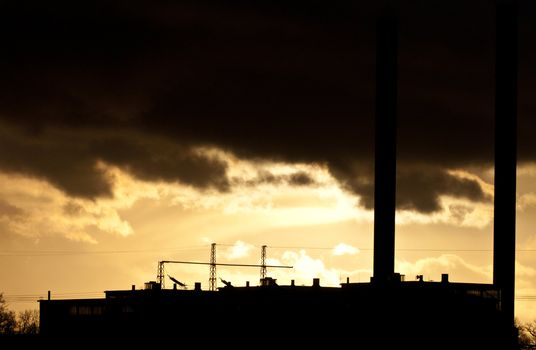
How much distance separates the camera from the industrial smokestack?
12219 centimetres

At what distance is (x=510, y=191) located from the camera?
12200 centimetres

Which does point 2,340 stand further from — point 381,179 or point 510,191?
point 510,191

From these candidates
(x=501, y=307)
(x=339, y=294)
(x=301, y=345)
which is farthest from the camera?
(x=501, y=307)

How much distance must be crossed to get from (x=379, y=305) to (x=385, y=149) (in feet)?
67.9

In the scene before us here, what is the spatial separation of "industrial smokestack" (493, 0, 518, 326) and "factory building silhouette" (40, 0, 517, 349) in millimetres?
108

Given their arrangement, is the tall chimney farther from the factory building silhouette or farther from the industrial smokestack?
the industrial smokestack

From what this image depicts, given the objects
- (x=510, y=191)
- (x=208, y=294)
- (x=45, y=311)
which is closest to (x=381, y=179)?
(x=510, y=191)

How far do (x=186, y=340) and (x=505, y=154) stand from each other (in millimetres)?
40877

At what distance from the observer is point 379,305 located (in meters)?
106

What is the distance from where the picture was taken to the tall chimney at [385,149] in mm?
119125

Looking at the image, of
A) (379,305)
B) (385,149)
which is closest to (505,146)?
(385,149)

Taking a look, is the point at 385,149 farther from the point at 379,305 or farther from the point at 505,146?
the point at 379,305

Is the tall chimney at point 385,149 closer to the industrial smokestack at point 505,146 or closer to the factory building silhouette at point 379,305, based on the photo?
the factory building silhouette at point 379,305

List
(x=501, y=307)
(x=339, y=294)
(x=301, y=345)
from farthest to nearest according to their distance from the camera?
(x=501, y=307) < (x=339, y=294) < (x=301, y=345)
